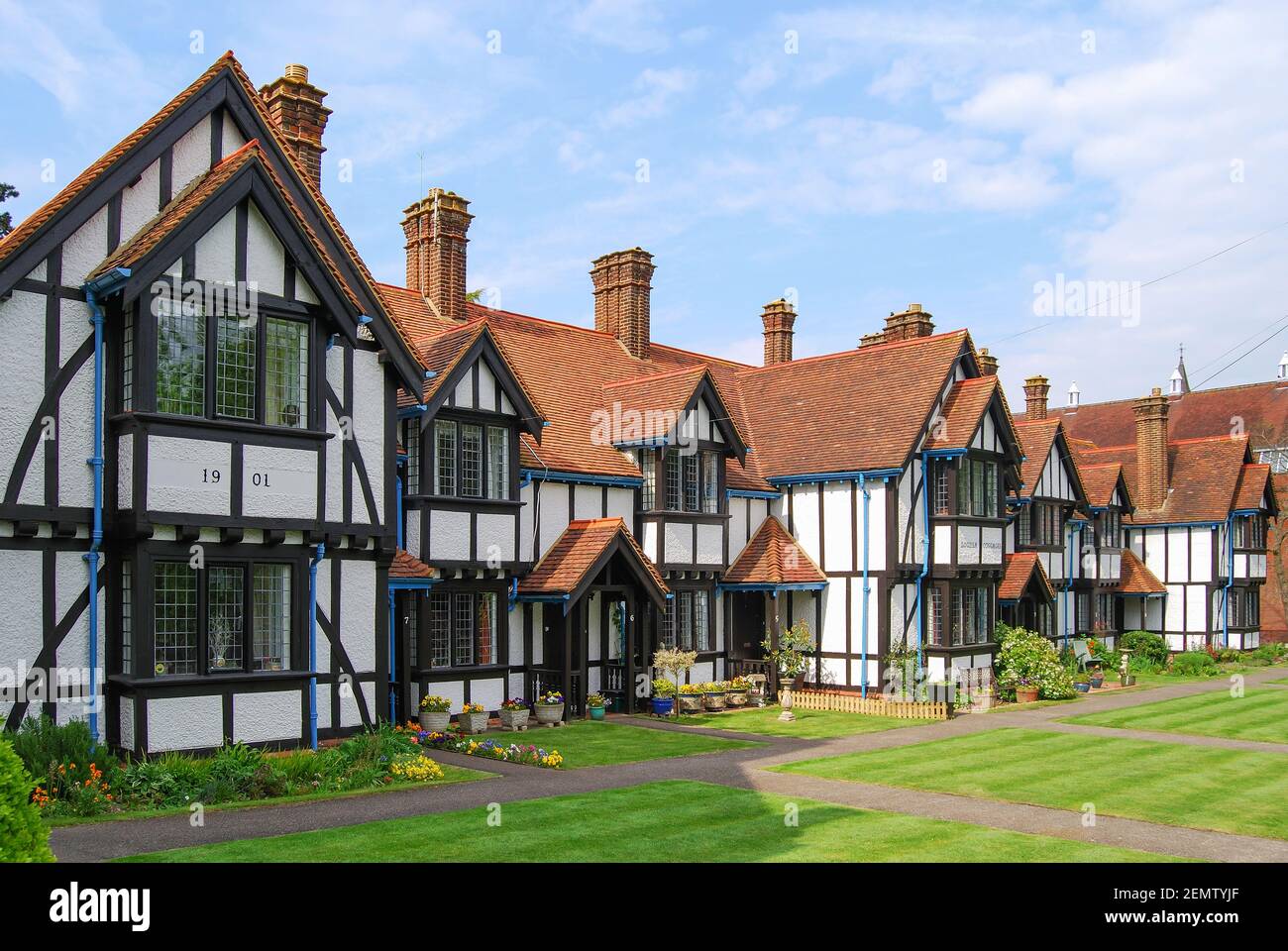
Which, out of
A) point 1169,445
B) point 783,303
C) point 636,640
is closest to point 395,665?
point 636,640

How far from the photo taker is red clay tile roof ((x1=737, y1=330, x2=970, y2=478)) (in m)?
30.4

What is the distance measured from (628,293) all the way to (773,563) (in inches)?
374

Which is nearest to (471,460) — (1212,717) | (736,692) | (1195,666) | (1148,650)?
(736,692)

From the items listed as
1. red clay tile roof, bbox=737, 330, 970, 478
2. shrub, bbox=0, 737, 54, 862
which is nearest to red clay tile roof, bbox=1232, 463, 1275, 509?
red clay tile roof, bbox=737, 330, 970, 478

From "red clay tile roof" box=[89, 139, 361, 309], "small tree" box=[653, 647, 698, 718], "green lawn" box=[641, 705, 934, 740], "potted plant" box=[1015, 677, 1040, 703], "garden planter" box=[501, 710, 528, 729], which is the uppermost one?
"red clay tile roof" box=[89, 139, 361, 309]

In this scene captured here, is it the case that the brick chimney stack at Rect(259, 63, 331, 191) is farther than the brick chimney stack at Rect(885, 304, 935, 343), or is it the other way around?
the brick chimney stack at Rect(885, 304, 935, 343)

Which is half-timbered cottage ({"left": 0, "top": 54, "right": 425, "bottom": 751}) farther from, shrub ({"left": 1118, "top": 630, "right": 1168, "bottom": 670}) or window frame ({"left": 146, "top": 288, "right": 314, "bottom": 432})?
shrub ({"left": 1118, "top": 630, "right": 1168, "bottom": 670})

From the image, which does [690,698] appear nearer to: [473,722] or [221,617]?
[473,722]

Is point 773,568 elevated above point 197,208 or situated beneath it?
situated beneath

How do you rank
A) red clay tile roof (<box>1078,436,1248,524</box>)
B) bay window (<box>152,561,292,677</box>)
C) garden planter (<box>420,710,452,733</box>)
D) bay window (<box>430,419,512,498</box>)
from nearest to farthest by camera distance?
1. bay window (<box>152,561,292,677</box>)
2. garden planter (<box>420,710,452,733</box>)
3. bay window (<box>430,419,512,498</box>)
4. red clay tile roof (<box>1078,436,1248,524</box>)

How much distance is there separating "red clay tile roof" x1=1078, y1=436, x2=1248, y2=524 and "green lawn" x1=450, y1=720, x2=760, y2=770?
3209cm

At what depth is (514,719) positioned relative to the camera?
906 inches
